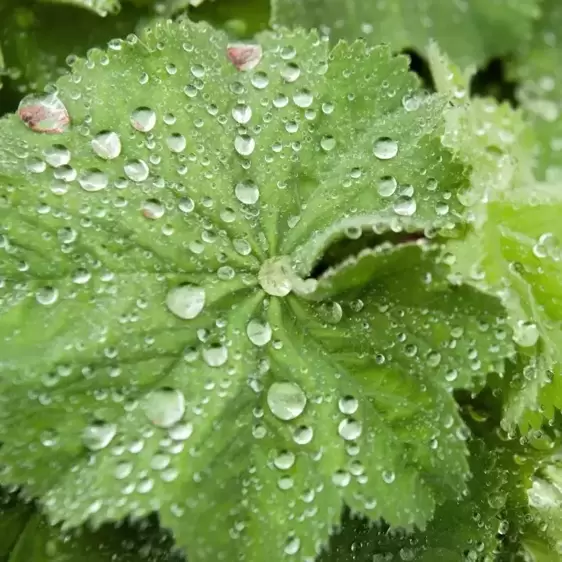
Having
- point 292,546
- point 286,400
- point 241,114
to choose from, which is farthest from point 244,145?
point 292,546

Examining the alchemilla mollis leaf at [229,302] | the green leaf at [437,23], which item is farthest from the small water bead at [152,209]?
the green leaf at [437,23]

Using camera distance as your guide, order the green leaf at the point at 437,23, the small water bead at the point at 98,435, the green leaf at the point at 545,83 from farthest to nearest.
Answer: the green leaf at the point at 545,83 < the green leaf at the point at 437,23 < the small water bead at the point at 98,435

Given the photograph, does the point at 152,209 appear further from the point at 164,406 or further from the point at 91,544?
the point at 91,544

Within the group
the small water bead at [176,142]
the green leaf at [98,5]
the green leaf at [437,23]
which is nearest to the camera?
the small water bead at [176,142]

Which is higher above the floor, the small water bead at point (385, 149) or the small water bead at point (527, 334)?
the small water bead at point (385, 149)

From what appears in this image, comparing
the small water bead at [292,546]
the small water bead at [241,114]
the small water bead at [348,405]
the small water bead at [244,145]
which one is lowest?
the small water bead at [292,546]

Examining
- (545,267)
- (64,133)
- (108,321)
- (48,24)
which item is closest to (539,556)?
(545,267)

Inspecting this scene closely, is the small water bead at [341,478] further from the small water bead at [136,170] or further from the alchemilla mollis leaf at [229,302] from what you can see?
the small water bead at [136,170]
